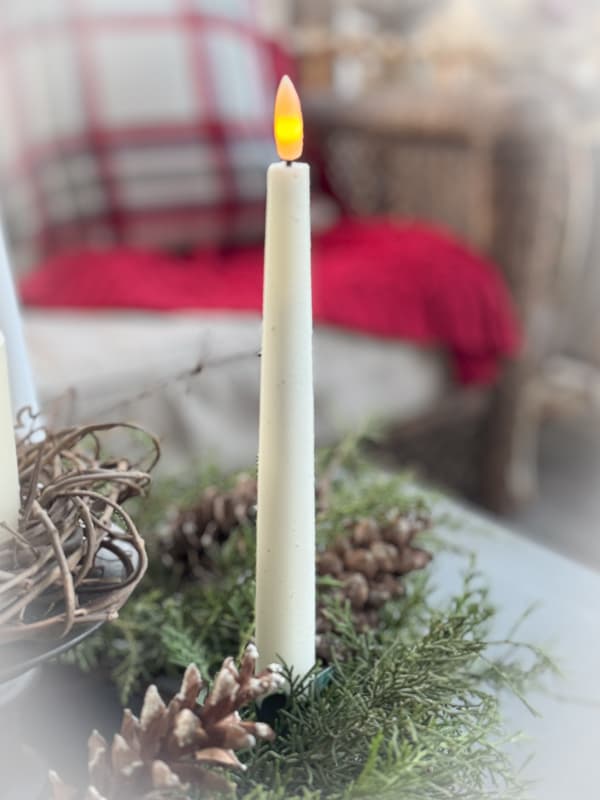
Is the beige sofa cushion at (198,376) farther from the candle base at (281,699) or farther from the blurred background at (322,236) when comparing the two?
the candle base at (281,699)

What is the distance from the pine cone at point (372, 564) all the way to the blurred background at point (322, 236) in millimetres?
593

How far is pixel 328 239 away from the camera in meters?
1.47

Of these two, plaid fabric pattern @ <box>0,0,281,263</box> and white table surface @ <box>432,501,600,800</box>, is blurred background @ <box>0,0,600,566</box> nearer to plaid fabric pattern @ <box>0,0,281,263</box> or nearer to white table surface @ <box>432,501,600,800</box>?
plaid fabric pattern @ <box>0,0,281,263</box>

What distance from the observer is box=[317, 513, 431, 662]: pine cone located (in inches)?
17.8

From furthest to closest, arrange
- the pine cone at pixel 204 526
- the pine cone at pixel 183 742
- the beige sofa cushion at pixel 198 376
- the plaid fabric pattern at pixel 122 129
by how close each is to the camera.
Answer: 1. the plaid fabric pattern at pixel 122 129
2. the beige sofa cushion at pixel 198 376
3. the pine cone at pixel 204 526
4. the pine cone at pixel 183 742

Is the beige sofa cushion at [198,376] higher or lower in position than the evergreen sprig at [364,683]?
lower

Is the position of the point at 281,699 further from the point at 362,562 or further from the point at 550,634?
the point at 550,634

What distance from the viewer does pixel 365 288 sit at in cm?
124

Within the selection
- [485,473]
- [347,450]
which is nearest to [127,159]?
[485,473]

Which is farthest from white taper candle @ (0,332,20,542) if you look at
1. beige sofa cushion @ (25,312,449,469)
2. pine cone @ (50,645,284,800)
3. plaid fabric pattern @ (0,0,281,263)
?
plaid fabric pattern @ (0,0,281,263)

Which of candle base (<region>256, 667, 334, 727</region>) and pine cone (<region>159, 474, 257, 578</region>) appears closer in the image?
candle base (<region>256, 667, 334, 727</region>)

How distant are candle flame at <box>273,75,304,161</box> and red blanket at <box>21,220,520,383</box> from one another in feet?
2.86

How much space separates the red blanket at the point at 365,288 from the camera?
1.22 metres

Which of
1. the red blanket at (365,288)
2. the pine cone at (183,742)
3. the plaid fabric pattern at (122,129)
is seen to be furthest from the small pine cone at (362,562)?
the plaid fabric pattern at (122,129)
